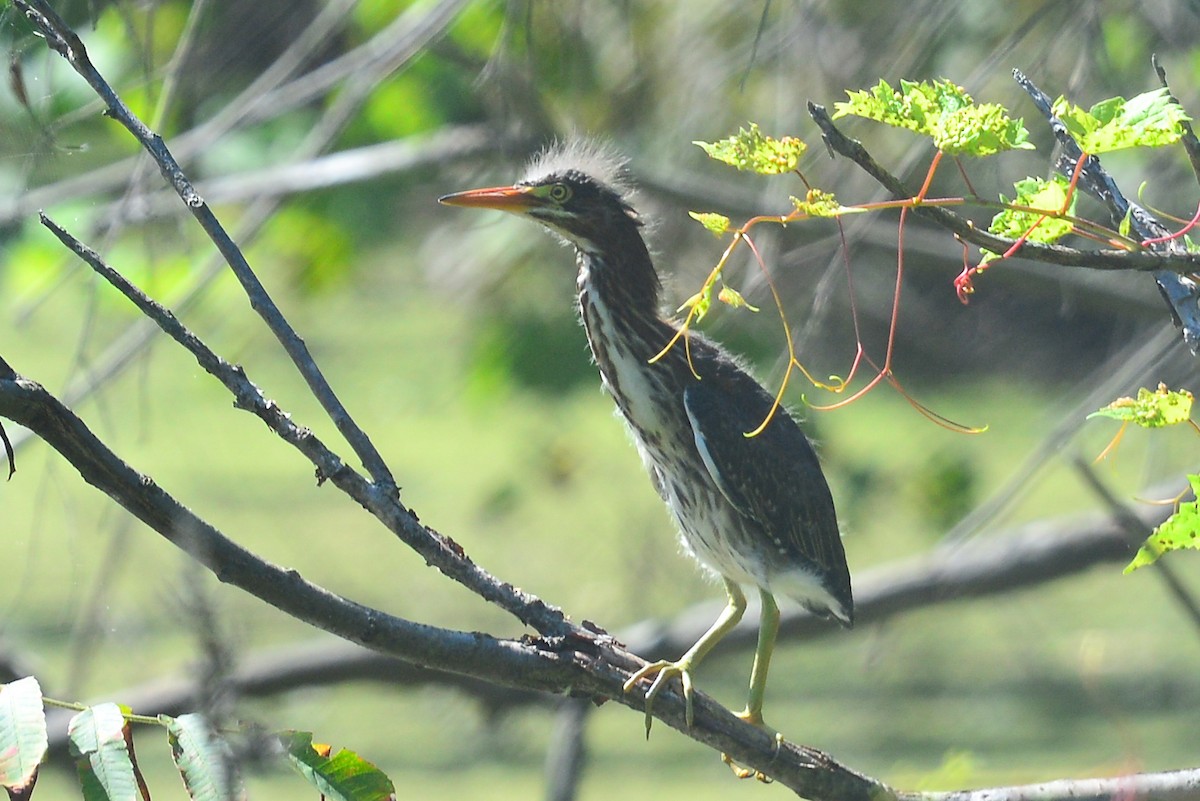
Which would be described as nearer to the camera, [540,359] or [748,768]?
[748,768]

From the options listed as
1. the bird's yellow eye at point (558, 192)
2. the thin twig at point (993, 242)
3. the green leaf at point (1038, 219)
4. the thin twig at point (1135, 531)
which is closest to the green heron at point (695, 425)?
the bird's yellow eye at point (558, 192)

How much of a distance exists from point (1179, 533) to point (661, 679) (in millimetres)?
740

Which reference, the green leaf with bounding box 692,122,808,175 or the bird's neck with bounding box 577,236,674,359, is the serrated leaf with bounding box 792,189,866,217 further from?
the bird's neck with bounding box 577,236,674,359

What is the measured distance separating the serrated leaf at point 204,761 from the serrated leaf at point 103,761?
0.03 meters

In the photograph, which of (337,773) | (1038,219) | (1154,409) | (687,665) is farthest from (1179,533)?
(687,665)

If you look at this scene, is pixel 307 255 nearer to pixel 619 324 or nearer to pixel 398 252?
pixel 619 324

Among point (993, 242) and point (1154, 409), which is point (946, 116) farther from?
point (1154, 409)

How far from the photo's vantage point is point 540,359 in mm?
4719

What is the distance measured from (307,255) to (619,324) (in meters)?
1.90

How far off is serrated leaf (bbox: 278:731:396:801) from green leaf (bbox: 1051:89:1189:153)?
592mm

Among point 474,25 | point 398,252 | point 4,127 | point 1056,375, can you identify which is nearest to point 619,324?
point 4,127

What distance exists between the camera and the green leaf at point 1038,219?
34.7 inches

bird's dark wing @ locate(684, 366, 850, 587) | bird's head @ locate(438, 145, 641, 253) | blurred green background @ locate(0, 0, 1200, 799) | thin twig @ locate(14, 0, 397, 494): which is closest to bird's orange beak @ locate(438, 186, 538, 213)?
bird's head @ locate(438, 145, 641, 253)

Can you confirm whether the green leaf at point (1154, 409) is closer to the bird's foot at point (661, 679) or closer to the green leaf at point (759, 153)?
the green leaf at point (759, 153)
